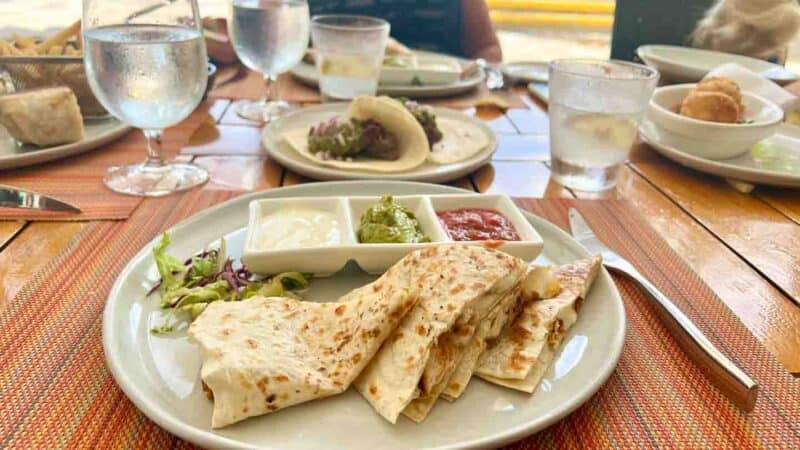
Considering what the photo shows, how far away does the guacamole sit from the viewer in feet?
3.86

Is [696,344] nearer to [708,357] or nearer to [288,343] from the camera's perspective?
[708,357]

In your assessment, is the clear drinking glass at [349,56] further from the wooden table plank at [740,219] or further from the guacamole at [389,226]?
the guacamole at [389,226]

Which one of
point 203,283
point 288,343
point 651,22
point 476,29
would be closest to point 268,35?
point 203,283

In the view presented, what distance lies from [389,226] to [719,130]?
1092 mm

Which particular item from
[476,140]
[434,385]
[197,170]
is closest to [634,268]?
[434,385]

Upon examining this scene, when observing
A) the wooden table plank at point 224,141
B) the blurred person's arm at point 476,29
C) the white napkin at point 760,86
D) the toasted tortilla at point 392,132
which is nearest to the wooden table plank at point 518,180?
the toasted tortilla at point 392,132

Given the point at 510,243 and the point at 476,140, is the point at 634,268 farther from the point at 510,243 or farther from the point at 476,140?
the point at 476,140

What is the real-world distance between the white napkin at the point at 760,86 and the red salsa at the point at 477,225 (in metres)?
1.30

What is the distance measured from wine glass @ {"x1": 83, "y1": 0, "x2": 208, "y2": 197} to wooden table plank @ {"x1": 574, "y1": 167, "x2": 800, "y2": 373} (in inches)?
42.0

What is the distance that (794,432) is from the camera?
2.67ft

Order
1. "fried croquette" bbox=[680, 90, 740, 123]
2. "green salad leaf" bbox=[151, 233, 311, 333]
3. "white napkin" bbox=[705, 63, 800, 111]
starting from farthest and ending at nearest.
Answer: "white napkin" bbox=[705, 63, 800, 111] < "fried croquette" bbox=[680, 90, 740, 123] < "green salad leaf" bbox=[151, 233, 311, 333]

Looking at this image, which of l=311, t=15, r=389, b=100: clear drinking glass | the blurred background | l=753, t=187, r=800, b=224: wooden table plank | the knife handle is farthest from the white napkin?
the blurred background

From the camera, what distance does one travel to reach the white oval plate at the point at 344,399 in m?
0.74

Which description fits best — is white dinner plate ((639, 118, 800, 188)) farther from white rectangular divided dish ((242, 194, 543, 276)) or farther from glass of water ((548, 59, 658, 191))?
white rectangular divided dish ((242, 194, 543, 276))
